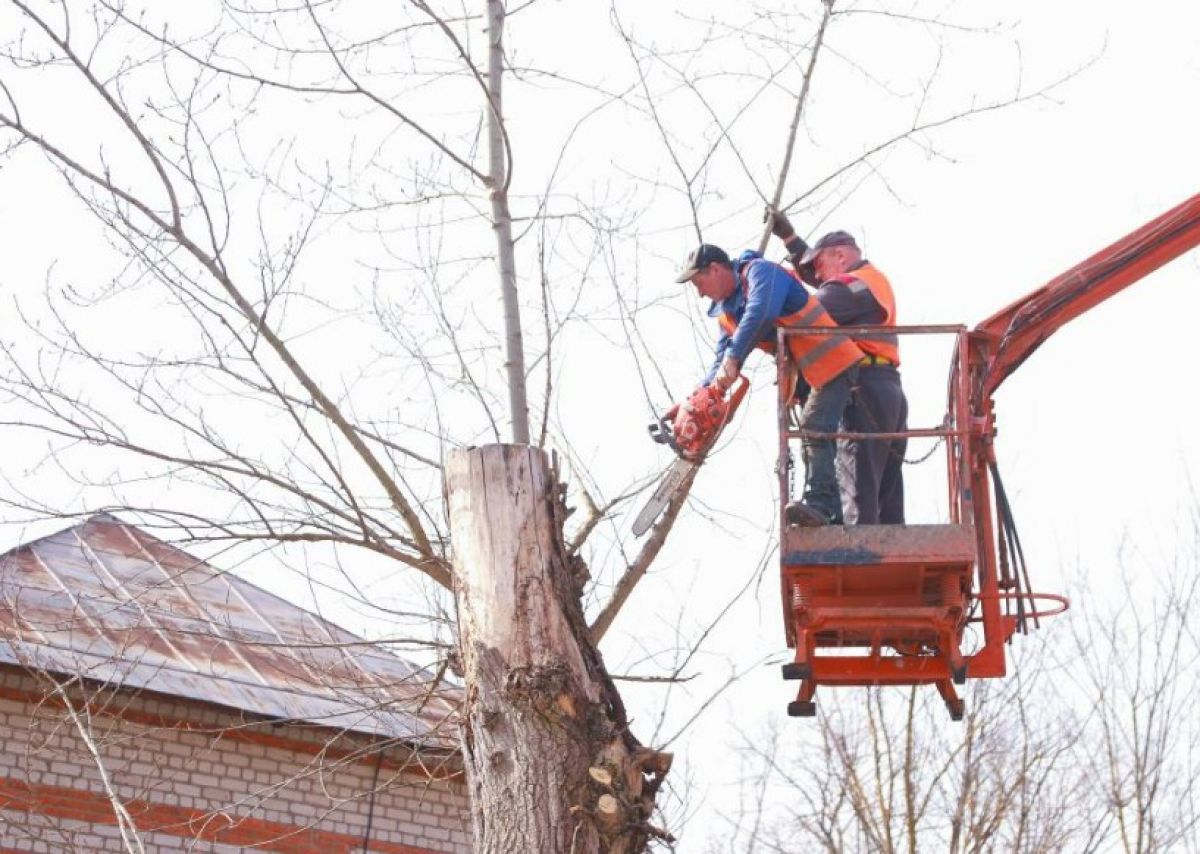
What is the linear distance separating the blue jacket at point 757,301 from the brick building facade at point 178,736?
4.59 meters

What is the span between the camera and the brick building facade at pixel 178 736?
11.9 meters

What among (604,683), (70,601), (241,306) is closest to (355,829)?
(70,601)

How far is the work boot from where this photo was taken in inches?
280

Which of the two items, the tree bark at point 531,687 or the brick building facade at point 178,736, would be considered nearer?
the tree bark at point 531,687

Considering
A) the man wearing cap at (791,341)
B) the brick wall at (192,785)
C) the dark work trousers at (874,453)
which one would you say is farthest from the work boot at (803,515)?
the brick wall at (192,785)

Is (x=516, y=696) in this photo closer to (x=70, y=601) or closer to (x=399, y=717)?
(x=399, y=717)

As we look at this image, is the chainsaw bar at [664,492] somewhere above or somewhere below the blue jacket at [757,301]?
below

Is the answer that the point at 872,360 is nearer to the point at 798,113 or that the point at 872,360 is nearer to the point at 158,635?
the point at 798,113

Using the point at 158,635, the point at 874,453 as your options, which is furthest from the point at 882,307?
the point at 158,635

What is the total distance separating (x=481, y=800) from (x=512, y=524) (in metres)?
1.00

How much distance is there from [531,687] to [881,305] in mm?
2665

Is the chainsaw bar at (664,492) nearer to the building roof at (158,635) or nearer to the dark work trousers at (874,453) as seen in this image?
the dark work trousers at (874,453)

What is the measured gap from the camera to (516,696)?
19.9ft

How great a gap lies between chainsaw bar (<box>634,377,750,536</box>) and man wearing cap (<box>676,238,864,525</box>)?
6.6 inches
